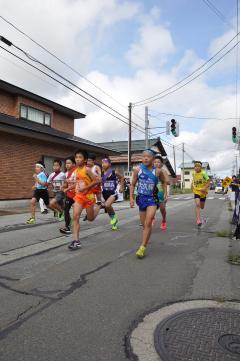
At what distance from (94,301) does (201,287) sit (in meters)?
1.39

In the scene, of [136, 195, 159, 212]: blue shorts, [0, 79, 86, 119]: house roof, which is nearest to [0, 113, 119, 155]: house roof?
[0, 79, 86, 119]: house roof

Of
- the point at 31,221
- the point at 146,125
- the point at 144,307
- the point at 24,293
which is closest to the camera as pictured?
the point at 144,307

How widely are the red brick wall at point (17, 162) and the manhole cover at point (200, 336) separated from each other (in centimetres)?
1408

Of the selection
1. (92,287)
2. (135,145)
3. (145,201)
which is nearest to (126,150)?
(135,145)

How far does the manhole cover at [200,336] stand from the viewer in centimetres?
259

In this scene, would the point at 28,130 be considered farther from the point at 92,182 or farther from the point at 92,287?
the point at 92,287

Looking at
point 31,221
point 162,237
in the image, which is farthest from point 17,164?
point 162,237

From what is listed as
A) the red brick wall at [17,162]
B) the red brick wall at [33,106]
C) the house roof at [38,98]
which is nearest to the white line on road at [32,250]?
the red brick wall at [17,162]

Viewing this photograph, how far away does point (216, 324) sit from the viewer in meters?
3.12

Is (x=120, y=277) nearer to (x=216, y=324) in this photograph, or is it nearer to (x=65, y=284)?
(x=65, y=284)

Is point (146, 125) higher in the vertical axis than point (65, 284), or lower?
higher

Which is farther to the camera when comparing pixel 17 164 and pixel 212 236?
pixel 17 164

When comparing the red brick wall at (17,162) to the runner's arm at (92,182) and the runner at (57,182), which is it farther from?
the runner's arm at (92,182)

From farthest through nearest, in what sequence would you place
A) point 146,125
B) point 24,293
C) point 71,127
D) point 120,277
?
point 146,125 → point 71,127 → point 120,277 → point 24,293
